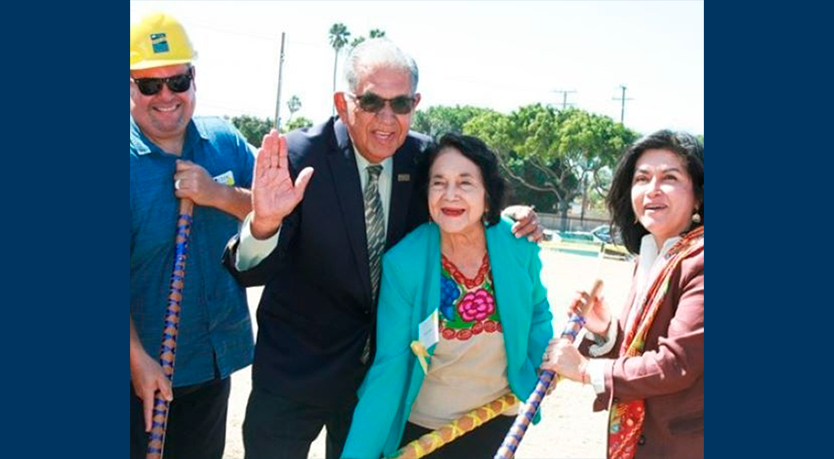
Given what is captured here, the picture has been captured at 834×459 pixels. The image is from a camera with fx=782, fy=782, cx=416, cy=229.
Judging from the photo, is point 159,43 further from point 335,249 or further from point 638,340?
point 638,340

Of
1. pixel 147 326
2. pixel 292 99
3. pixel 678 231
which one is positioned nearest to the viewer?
pixel 678 231

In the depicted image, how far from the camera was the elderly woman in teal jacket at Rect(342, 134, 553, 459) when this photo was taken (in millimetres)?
3035

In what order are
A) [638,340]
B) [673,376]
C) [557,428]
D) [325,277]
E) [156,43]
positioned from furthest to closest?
1. [557,428]
2. [325,277]
3. [156,43]
4. [638,340]
5. [673,376]

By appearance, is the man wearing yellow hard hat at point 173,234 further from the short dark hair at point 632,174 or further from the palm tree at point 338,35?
the palm tree at point 338,35

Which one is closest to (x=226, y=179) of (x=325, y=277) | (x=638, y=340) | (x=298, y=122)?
(x=325, y=277)

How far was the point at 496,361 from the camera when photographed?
318 cm

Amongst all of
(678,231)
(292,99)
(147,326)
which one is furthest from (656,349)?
(292,99)

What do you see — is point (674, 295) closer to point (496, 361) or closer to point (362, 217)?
point (496, 361)

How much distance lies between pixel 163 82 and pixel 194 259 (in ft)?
2.53

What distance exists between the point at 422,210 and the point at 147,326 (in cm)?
125

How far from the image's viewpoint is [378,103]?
123 inches

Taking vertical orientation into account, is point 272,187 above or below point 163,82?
below

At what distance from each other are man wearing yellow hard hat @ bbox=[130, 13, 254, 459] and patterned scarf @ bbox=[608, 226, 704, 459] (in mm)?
1615

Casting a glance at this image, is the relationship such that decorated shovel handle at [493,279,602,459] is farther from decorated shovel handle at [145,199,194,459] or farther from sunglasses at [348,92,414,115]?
decorated shovel handle at [145,199,194,459]
